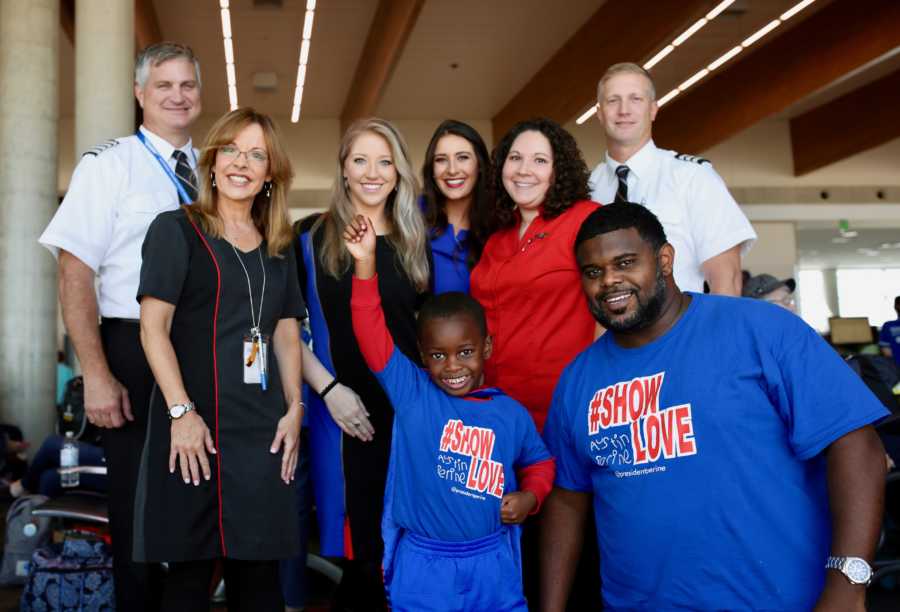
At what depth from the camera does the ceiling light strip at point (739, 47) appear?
10.1 m

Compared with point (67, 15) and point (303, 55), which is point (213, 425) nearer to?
point (67, 15)

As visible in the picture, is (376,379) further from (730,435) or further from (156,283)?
(730,435)

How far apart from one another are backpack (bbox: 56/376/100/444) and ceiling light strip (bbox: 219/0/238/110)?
507cm

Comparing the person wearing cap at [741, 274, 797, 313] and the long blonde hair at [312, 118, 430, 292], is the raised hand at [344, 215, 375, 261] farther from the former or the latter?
the person wearing cap at [741, 274, 797, 313]

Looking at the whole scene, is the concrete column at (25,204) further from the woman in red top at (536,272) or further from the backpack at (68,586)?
A: the woman in red top at (536,272)

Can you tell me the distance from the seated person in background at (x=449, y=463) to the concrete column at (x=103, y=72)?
3.80 metres

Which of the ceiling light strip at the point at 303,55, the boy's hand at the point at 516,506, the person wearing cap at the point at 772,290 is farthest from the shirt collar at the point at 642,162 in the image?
the ceiling light strip at the point at 303,55

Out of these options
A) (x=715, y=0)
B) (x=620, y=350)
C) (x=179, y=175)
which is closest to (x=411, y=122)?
(x=715, y=0)

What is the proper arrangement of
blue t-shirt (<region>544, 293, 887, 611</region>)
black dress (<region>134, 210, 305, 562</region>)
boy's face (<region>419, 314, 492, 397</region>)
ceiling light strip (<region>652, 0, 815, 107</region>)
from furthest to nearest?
ceiling light strip (<region>652, 0, 815, 107</region>)
boy's face (<region>419, 314, 492, 397</region>)
black dress (<region>134, 210, 305, 562</region>)
blue t-shirt (<region>544, 293, 887, 611</region>)

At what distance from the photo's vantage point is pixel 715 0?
28.8ft

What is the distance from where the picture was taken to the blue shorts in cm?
200

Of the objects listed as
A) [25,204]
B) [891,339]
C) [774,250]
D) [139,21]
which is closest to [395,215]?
[25,204]

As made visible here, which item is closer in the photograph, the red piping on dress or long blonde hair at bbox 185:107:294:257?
the red piping on dress

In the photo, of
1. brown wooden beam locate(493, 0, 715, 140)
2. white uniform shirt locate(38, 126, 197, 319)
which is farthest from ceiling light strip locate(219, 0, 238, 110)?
white uniform shirt locate(38, 126, 197, 319)
